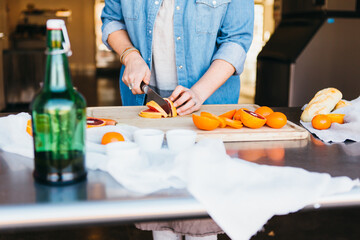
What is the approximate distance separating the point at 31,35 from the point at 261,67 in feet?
17.3

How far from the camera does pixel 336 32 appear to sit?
3.93 m

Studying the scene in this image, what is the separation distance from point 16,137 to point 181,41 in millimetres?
760

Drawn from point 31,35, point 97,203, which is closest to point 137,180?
point 97,203

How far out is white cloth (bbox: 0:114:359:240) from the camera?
29.1 inches

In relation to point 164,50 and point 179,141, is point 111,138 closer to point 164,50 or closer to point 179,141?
point 179,141

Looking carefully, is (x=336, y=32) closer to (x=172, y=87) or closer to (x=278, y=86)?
(x=278, y=86)

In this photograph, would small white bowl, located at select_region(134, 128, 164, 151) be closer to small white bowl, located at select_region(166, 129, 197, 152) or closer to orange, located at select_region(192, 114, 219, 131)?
small white bowl, located at select_region(166, 129, 197, 152)

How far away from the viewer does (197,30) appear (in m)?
1.59

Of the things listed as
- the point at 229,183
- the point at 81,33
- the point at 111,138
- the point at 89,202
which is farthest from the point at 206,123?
the point at 81,33

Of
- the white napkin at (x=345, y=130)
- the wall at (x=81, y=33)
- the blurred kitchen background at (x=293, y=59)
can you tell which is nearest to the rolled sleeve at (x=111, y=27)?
the white napkin at (x=345, y=130)

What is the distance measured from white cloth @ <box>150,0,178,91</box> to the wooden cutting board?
8.7 inches

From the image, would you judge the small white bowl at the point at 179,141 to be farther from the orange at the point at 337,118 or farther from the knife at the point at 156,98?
the orange at the point at 337,118

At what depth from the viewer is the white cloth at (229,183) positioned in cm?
74

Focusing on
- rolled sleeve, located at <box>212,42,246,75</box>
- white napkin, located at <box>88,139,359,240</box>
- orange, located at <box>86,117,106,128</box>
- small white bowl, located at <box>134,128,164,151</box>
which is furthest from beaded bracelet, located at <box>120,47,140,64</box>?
white napkin, located at <box>88,139,359,240</box>
